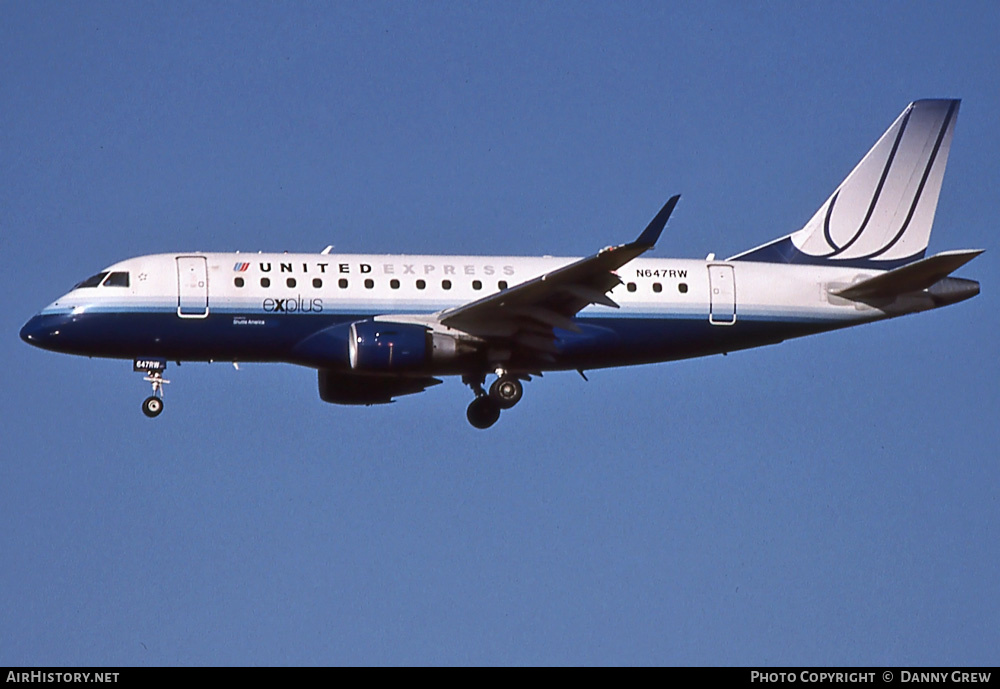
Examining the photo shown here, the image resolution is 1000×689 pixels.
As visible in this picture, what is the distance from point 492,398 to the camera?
150 ft

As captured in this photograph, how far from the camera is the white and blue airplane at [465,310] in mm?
43312

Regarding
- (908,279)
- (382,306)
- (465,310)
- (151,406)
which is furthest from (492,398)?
(908,279)

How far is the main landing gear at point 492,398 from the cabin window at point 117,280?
892cm

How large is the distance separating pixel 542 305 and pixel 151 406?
981 centimetres

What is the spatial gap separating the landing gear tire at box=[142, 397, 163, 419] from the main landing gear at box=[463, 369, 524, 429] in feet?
25.7

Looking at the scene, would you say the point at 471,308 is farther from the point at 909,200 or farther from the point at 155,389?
the point at 909,200

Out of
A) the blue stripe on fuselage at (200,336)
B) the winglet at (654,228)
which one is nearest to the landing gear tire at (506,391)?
the blue stripe on fuselage at (200,336)

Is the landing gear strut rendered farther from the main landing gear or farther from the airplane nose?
the main landing gear

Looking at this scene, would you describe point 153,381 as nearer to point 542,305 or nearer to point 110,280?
point 110,280

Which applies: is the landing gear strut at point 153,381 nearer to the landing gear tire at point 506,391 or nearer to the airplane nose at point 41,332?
the airplane nose at point 41,332

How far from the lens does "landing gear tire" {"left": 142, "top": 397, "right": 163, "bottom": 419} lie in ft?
145
